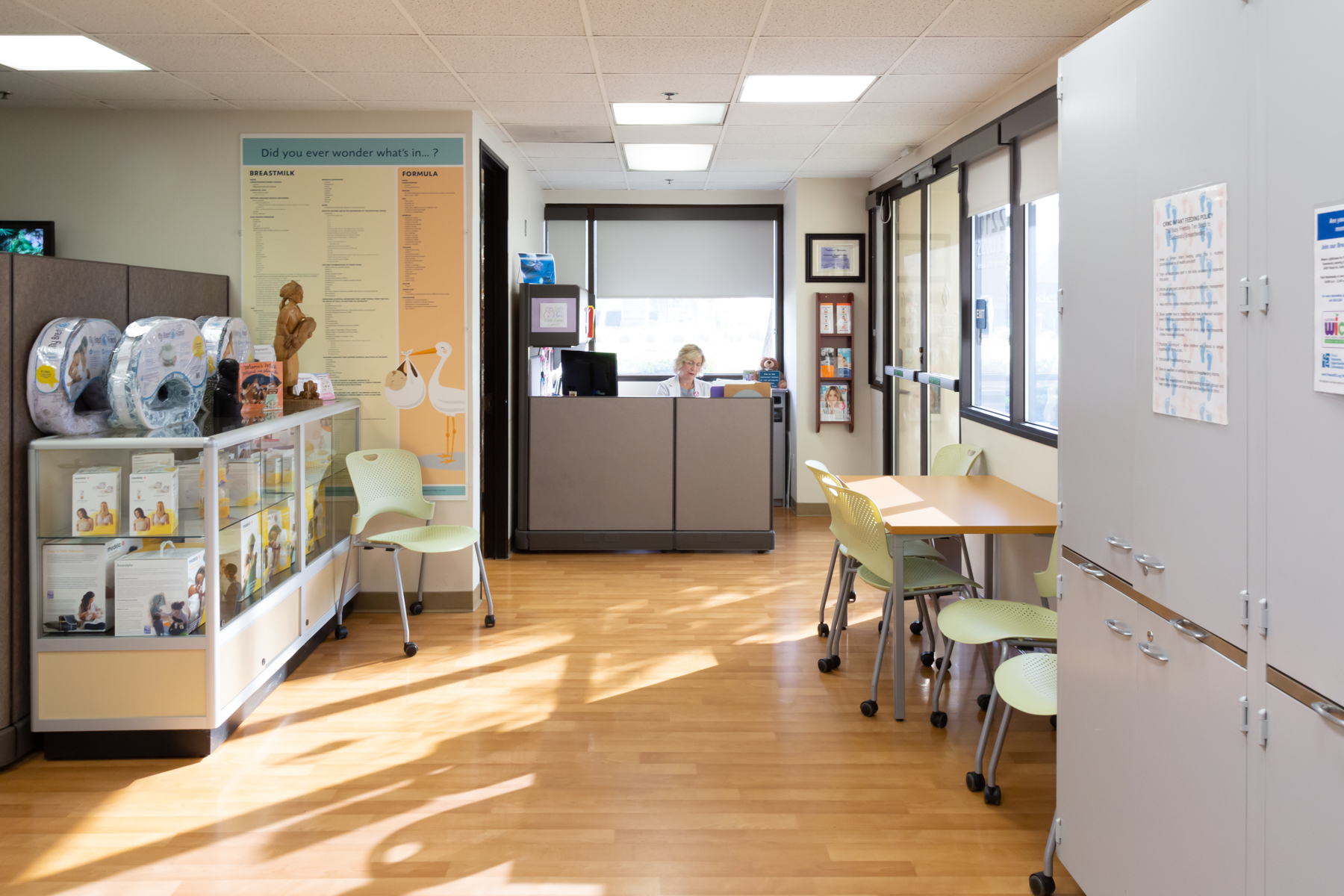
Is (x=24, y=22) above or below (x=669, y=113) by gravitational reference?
below

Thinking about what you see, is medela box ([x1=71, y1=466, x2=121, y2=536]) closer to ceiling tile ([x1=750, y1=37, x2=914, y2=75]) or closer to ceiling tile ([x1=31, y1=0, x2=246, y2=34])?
ceiling tile ([x1=31, y1=0, x2=246, y2=34])

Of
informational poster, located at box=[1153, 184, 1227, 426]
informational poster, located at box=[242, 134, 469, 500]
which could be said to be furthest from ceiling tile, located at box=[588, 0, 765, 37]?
informational poster, located at box=[1153, 184, 1227, 426]

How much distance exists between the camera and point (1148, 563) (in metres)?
2.08

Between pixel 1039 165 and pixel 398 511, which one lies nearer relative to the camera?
pixel 1039 165

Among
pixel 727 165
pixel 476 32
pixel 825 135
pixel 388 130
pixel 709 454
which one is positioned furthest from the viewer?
pixel 727 165

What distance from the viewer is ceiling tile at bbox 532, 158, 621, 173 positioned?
7.05 meters

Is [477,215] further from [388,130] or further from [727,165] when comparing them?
[727,165]

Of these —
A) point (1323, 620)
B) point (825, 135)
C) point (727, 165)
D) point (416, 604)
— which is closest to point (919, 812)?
point (1323, 620)

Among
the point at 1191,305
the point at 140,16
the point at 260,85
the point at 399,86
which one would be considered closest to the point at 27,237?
the point at 260,85

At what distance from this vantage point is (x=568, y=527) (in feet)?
22.4

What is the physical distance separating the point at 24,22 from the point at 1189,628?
4502 millimetres

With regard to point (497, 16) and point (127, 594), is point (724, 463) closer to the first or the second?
point (497, 16)

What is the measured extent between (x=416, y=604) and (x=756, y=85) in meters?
3.33

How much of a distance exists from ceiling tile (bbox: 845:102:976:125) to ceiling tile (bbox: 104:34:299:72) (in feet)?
9.93
